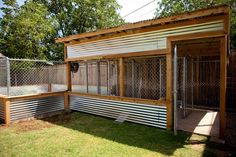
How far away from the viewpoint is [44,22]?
16.2 metres

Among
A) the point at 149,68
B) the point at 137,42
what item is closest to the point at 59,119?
the point at 137,42

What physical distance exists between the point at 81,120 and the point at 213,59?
253 inches

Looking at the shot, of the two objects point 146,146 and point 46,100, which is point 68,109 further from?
point 146,146

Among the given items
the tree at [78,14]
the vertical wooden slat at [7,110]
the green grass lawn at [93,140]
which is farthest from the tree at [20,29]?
the green grass lawn at [93,140]

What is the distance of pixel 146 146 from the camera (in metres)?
A: 4.09

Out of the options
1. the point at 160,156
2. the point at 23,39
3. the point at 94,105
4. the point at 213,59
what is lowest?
the point at 160,156

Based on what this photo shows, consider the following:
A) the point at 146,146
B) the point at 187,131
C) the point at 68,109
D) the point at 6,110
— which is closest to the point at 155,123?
the point at 187,131

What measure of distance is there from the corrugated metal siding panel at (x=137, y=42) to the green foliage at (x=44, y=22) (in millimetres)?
9795

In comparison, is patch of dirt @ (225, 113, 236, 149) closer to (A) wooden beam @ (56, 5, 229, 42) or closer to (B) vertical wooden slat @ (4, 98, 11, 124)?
(A) wooden beam @ (56, 5, 229, 42)

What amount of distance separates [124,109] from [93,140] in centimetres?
176

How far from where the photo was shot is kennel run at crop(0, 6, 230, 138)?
4.38 meters

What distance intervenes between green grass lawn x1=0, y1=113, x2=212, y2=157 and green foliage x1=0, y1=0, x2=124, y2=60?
1121 centimetres

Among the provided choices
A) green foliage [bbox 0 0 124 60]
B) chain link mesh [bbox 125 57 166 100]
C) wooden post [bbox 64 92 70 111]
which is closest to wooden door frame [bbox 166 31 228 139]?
chain link mesh [bbox 125 57 166 100]

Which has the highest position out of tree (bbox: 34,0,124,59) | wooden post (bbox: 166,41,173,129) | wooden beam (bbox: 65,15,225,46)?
tree (bbox: 34,0,124,59)
